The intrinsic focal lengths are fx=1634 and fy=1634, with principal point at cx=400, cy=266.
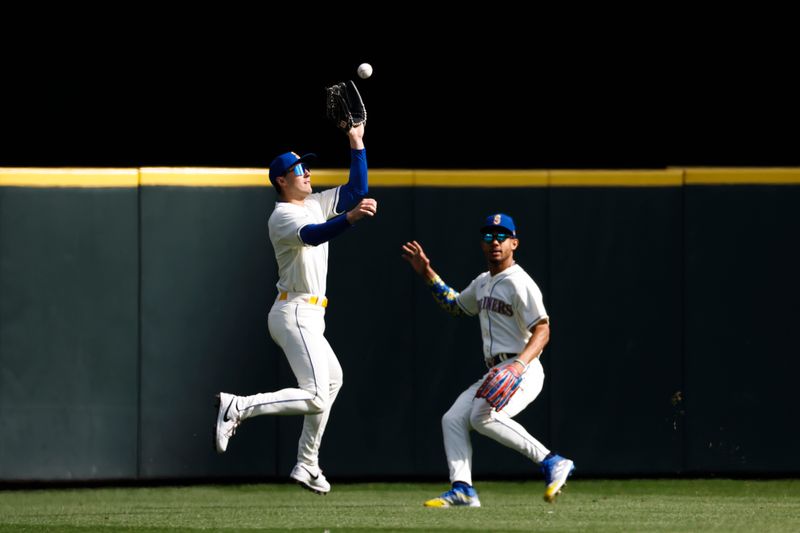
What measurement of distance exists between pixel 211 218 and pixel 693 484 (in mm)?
3407

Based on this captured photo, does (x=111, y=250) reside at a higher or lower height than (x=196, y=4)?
lower

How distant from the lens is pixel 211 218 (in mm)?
10188

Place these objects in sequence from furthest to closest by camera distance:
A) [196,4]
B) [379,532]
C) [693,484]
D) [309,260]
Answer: [196,4] → [693,484] → [309,260] → [379,532]

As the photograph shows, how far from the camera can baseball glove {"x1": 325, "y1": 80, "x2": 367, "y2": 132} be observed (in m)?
8.56

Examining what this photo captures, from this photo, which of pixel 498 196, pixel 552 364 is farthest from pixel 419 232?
pixel 552 364

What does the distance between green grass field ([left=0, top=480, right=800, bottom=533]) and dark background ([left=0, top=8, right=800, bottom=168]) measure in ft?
12.5

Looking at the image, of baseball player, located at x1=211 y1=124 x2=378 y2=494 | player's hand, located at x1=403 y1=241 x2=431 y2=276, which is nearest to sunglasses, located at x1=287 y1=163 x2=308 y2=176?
baseball player, located at x1=211 y1=124 x2=378 y2=494

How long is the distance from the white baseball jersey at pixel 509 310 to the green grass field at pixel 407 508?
2.80 ft

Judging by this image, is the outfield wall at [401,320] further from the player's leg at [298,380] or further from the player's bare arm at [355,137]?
the player's leg at [298,380]

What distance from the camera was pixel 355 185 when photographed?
344 inches

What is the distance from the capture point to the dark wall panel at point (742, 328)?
10266 millimetres

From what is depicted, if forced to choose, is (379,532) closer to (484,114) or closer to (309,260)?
(309,260)

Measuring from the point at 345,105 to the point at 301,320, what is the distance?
116 centimetres

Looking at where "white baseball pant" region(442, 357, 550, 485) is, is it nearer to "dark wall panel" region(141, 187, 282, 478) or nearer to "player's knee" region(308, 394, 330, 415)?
"player's knee" region(308, 394, 330, 415)
